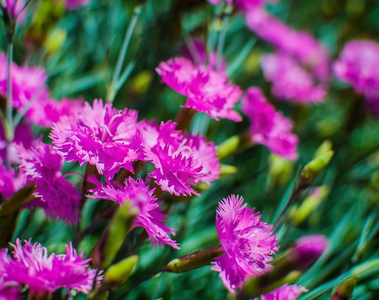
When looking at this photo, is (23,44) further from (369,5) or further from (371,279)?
(369,5)

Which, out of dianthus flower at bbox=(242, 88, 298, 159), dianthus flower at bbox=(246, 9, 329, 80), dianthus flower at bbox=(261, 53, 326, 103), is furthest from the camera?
dianthus flower at bbox=(246, 9, 329, 80)

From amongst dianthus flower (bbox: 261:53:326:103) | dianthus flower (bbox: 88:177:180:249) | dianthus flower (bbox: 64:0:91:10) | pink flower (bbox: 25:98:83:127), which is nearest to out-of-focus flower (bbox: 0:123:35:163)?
pink flower (bbox: 25:98:83:127)

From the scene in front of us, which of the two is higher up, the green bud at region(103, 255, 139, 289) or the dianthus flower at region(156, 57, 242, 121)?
the dianthus flower at region(156, 57, 242, 121)

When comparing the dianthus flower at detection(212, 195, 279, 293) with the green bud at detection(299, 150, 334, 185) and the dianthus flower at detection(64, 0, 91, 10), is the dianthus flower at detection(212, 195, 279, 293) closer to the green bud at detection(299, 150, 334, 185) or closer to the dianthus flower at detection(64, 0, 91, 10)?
the green bud at detection(299, 150, 334, 185)

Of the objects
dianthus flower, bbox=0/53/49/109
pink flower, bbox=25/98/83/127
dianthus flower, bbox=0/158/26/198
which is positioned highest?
dianthus flower, bbox=0/53/49/109

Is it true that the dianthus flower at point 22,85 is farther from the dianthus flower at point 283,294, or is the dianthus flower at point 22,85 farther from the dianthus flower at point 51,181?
the dianthus flower at point 283,294

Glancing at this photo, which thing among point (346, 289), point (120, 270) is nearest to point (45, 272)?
point (120, 270)
